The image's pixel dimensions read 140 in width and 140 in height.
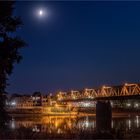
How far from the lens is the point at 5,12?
15.3 meters

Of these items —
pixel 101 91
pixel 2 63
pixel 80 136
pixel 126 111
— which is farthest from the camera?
pixel 101 91

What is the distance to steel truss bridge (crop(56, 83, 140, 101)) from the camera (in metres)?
78.8

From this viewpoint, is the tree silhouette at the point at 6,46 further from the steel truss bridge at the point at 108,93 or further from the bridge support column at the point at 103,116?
the steel truss bridge at the point at 108,93

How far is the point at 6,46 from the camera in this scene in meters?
14.9

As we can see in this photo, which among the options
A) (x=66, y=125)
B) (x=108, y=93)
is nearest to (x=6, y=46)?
(x=66, y=125)

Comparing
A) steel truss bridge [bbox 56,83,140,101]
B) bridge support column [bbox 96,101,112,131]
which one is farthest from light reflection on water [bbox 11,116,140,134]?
steel truss bridge [bbox 56,83,140,101]

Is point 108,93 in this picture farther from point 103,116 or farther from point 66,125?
point 66,125

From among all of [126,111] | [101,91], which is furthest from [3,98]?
[101,91]

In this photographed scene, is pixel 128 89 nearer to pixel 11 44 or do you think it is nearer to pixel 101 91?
pixel 101 91

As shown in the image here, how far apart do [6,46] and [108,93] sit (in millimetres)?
78244

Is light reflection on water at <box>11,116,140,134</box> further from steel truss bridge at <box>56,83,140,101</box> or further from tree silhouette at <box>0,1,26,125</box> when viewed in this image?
steel truss bridge at <box>56,83,140,101</box>

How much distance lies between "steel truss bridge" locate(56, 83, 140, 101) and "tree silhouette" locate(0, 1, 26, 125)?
59090mm

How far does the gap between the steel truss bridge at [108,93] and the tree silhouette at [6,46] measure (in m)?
59.1

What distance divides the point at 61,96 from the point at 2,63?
114m
